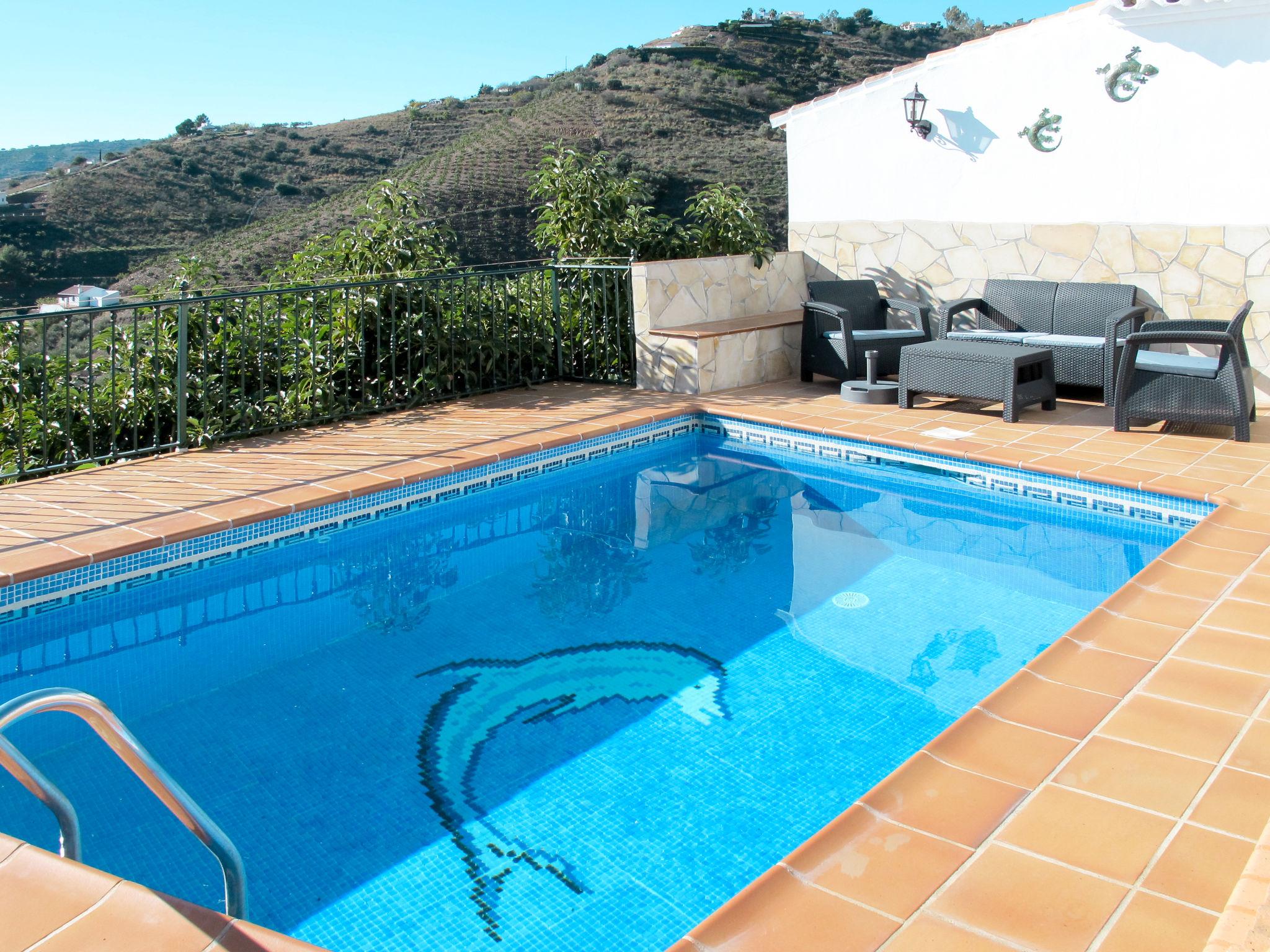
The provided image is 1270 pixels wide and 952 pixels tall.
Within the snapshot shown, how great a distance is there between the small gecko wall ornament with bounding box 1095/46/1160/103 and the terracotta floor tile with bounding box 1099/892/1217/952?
680 cm

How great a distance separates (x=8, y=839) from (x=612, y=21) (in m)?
33.6

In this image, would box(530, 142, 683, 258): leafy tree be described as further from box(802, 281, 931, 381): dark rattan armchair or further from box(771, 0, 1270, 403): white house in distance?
box(771, 0, 1270, 403): white house in distance

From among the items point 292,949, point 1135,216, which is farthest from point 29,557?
point 1135,216

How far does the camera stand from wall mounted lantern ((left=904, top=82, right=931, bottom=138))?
8.51 metres

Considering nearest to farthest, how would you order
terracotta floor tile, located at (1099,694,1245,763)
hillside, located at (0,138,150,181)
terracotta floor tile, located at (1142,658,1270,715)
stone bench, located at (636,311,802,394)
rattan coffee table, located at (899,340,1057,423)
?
terracotta floor tile, located at (1099,694,1245,763) → terracotta floor tile, located at (1142,658,1270,715) → rattan coffee table, located at (899,340,1057,423) → stone bench, located at (636,311,802,394) → hillside, located at (0,138,150,181)

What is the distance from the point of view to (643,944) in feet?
8.35

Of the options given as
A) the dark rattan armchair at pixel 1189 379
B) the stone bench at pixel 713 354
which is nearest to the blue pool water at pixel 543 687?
the dark rattan armchair at pixel 1189 379

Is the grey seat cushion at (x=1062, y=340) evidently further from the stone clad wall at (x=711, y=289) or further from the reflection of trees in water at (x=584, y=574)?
the reflection of trees in water at (x=584, y=574)

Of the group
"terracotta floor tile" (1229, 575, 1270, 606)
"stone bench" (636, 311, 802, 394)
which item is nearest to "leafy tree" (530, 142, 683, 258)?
"stone bench" (636, 311, 802, 394)

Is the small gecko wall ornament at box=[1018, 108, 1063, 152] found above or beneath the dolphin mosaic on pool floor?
above

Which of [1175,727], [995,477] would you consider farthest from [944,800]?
[995,477]

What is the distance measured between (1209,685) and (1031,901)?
143 centimetres

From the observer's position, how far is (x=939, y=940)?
7.07 feet

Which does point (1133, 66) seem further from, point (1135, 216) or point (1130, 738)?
point (1130, 738)
